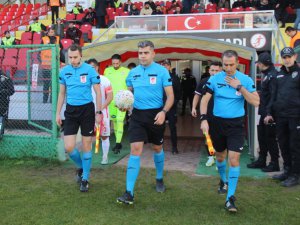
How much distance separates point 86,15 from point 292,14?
8.59m

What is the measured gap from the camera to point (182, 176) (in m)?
6.39

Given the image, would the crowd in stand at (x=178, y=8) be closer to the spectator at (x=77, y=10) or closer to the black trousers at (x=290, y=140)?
the spectator at (x=77, y=10)

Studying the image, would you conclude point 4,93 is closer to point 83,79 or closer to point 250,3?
point 83,79

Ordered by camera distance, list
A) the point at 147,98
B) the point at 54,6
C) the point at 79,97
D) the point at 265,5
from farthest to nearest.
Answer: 1. the point at 54,6
2. the point at 265,5
3. the point at 79,97
4. the point at 147,98

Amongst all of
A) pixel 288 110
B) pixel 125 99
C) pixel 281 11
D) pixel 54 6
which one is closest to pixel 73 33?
pixel 54 6

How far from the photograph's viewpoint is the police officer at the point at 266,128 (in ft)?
21.6

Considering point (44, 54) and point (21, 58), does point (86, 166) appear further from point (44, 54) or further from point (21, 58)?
point (21, 58)

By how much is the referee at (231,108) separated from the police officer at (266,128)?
176 cm

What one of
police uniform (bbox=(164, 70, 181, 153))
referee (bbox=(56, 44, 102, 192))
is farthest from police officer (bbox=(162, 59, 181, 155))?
referee (bbox=(56, 44, 102, 192))

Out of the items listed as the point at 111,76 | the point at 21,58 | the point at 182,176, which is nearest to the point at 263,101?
the point at 182,176

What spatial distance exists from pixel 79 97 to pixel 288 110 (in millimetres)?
3025

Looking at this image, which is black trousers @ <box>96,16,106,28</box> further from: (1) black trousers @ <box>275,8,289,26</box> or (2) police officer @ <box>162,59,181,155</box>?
(2) police officer @ <box>162,59,181,155</box>

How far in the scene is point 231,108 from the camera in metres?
4.88

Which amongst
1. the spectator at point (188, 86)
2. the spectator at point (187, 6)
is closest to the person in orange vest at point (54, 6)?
the spectator at point (187, 6)
